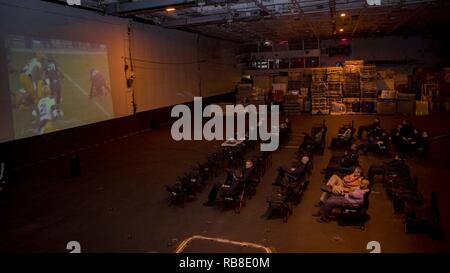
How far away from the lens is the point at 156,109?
22984 millimetres

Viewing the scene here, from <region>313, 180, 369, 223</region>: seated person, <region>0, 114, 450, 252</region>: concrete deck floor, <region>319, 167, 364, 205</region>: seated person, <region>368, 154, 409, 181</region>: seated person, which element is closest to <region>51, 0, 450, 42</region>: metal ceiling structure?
<region>0, 114, 450, 252</region>: concrete deck floor

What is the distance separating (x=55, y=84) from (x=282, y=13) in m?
12.2

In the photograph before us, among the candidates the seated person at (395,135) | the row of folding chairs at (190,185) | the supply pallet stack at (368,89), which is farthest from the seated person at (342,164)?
the supply pallet stack at (368,89)

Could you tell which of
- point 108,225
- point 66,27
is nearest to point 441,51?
point 66,27

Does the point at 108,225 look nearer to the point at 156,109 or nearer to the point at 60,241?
the point at 60,241

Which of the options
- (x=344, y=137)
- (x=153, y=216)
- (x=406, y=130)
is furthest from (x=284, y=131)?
(x=153, y=216)

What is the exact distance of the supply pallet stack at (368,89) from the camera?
26.3 m

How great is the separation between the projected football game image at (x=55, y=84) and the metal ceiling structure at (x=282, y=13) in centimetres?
257

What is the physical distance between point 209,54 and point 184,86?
551 cm

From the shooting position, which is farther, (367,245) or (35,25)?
(35,25)

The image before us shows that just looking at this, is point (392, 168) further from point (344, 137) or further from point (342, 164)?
point (344, 137)

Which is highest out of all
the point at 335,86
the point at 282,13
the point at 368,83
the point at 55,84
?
the point at 282,13

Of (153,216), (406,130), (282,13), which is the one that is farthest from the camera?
(282,13)

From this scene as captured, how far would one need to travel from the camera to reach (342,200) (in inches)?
342
